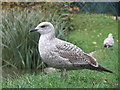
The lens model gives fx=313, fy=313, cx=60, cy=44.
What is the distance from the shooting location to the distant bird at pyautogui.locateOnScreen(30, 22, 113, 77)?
4.38m

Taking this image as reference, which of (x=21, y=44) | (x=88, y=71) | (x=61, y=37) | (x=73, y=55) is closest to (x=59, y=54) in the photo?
(x=73, y=55)

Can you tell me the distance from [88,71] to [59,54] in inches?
55.0

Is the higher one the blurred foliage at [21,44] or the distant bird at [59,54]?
the distant bird at [59,54]

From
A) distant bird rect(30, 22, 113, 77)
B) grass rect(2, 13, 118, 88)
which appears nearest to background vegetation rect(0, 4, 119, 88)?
grass rect(2, 13, 118, 88)

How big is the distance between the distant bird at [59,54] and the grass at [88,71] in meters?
0.27

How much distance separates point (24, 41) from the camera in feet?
23.5

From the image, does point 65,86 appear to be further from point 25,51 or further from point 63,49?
point 25,51

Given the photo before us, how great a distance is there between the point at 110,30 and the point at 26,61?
15.4 ft

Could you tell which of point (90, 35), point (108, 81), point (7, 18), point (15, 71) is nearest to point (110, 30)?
point (90, 35)

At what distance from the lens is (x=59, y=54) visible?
173 inches

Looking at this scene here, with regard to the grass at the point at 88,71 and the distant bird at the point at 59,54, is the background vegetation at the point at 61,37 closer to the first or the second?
the grass at the point at 88,71

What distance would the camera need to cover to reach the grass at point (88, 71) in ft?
14.9

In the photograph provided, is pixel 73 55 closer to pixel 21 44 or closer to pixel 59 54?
pixel 59 54

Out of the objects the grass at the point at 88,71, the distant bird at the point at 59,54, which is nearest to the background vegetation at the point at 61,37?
the grass at the point at 88,71
